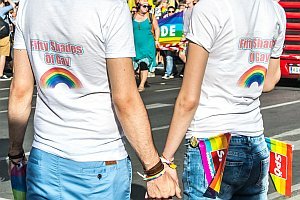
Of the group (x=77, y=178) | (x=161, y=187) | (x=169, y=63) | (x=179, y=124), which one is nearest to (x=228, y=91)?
(x=179, y=124)

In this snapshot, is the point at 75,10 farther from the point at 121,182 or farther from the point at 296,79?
the point at 296,79

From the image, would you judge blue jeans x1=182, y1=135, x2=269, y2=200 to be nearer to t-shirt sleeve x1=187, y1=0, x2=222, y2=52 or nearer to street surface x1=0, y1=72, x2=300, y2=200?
t-shirt sleeve x1=187, y1=0, x2=222, y2=52

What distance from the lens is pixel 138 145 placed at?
3381mm

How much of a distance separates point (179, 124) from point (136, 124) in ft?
1.13

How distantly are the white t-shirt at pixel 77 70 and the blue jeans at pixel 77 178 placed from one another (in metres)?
0.04

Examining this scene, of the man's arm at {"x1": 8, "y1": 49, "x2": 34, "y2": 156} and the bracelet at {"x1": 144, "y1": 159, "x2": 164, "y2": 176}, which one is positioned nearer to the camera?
the bracelet at {"x1": 144, "y1": 159, "x2": 164, "y2": 176}

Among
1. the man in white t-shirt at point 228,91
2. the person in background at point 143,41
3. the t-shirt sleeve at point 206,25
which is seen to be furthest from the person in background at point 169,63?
the t-shirt sleeve at point 206,25

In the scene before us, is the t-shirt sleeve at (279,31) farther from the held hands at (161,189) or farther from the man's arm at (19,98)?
the man's arm at (19,98)

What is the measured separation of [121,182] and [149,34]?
12.7 m

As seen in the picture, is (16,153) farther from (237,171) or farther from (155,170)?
(237,171)

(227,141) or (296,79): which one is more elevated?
(227,141)

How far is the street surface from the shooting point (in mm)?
7660

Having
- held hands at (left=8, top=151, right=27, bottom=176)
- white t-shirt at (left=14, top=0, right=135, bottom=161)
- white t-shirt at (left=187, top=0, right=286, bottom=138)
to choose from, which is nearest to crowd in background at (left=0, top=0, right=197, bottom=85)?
white t-shirt at (left=187, top=0, right=286, bottom=138)

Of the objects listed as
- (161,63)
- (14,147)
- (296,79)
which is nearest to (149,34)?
(296,79)
